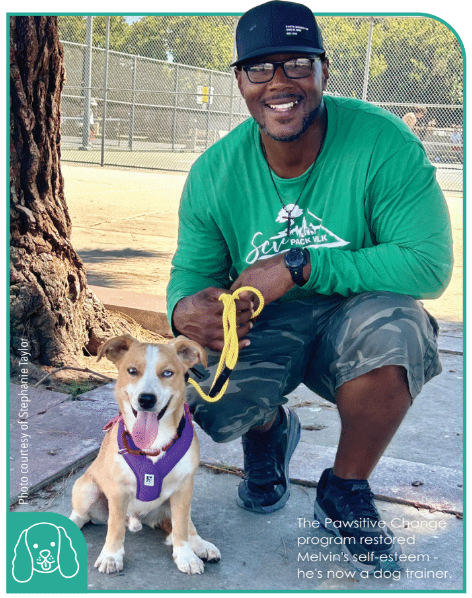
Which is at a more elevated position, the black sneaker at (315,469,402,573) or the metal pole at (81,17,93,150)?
the metal pole at (81,17,93,150)

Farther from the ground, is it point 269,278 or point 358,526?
point 269,278

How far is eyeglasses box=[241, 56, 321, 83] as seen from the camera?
8.59ft

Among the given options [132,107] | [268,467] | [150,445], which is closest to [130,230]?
[268,467]

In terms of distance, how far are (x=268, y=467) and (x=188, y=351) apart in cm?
71

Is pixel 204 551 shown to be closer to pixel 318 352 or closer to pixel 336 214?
pixel 318 352

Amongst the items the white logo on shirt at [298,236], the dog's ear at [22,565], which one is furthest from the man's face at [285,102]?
the dog's ear at [22,565]

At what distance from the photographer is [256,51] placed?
258 cm

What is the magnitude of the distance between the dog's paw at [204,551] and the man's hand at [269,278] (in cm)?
92

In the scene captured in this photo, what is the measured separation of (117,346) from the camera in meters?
2.54

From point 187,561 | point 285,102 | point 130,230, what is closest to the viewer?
point 187,561

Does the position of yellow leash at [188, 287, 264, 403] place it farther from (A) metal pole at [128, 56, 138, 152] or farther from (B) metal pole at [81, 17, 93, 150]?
(A) metal pole at [128, 56, 138, 152]

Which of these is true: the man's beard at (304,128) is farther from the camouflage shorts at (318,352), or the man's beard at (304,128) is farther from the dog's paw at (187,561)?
the dog's paw at (187,561)

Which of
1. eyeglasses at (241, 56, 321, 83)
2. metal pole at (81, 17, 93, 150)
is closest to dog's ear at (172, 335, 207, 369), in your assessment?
eyeglasses at (241, 56, 321, 83)

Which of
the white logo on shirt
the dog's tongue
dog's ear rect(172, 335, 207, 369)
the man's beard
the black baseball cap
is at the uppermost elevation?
A: the black baseball cap
